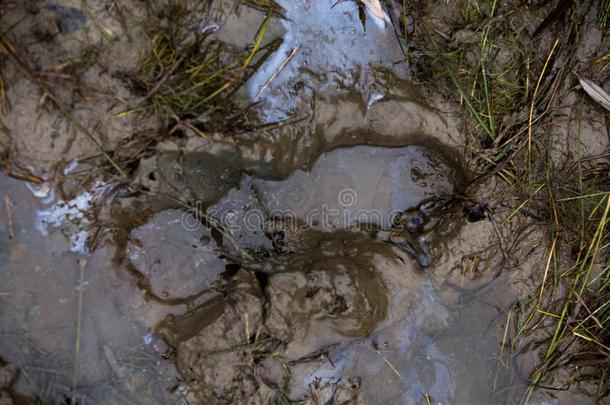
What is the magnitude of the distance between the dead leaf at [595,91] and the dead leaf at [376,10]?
4.71 feet

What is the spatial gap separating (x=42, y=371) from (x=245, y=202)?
1612 mm

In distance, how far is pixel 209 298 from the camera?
3098 millimetres

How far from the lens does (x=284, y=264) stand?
121 inches

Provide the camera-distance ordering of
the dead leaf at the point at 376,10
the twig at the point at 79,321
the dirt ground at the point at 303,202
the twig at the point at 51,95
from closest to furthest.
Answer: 1. the twig at the point at 51,95
2. the dirt ground at the point at 303,202
3. the twig at the point at 79,321
4. the dead leaf at the point at 376,10

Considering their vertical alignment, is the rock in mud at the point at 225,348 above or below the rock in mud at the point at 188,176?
below

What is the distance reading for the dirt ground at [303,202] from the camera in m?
2.86

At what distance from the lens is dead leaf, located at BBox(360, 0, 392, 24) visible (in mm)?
3211

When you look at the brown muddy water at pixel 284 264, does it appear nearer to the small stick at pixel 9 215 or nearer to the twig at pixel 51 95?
the small stick at pixel 9 215

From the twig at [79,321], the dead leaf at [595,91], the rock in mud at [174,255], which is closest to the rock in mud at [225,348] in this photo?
the rock in mud at [174,255]

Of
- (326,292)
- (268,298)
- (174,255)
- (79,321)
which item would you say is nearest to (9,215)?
(79,321)

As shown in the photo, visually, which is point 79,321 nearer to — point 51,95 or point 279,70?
point 51,95

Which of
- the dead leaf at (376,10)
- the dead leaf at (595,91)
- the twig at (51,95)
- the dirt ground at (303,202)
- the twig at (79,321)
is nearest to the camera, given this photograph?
the twig at (51,95)

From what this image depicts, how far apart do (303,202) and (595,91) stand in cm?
220

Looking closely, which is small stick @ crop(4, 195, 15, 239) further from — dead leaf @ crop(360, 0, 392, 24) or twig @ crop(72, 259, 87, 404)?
dead leaf @ crop(360, 0, 392, 24)
